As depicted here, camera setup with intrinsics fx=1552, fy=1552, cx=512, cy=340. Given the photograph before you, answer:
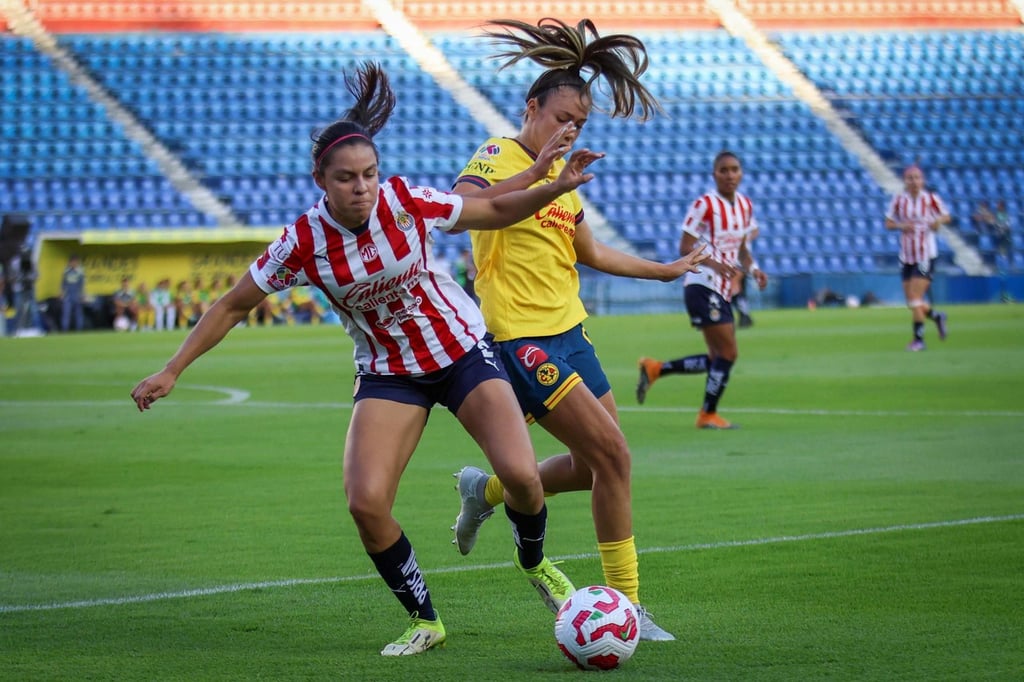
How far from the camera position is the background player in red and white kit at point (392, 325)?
5.20 metres

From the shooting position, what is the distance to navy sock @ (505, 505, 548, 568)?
5.64 meters

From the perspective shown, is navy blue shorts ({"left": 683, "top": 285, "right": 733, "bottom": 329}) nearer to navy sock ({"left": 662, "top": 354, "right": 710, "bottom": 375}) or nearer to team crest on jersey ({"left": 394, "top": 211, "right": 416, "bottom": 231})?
navy sock ({"left": 662, "top": 354, "right": 710, "bottom": 375})

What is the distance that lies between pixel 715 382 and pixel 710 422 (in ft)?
1.20

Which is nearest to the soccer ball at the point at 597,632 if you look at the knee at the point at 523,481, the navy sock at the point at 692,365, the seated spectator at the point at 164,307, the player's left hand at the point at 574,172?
the knee at the point at 523,481

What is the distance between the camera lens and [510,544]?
7.60 meters

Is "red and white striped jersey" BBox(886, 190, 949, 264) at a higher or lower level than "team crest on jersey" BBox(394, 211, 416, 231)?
lower

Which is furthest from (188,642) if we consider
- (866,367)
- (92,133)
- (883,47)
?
(883,47)

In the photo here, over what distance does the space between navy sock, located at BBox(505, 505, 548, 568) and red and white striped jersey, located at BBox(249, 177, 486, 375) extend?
2.13 feet

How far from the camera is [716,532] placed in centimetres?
761

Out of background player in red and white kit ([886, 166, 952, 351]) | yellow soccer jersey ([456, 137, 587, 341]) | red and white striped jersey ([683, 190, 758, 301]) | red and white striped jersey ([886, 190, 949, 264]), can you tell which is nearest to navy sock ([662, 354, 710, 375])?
red and white striped jersey ([683, 190, 758, 301])

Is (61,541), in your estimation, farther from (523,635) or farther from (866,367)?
(866,367)

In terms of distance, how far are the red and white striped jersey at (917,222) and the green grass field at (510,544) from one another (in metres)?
5.93

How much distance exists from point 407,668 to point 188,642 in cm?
95

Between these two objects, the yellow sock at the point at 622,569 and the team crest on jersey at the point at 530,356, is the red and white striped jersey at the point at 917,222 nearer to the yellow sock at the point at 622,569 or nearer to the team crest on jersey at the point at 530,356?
the team crest on jersey at the point at 530,356
